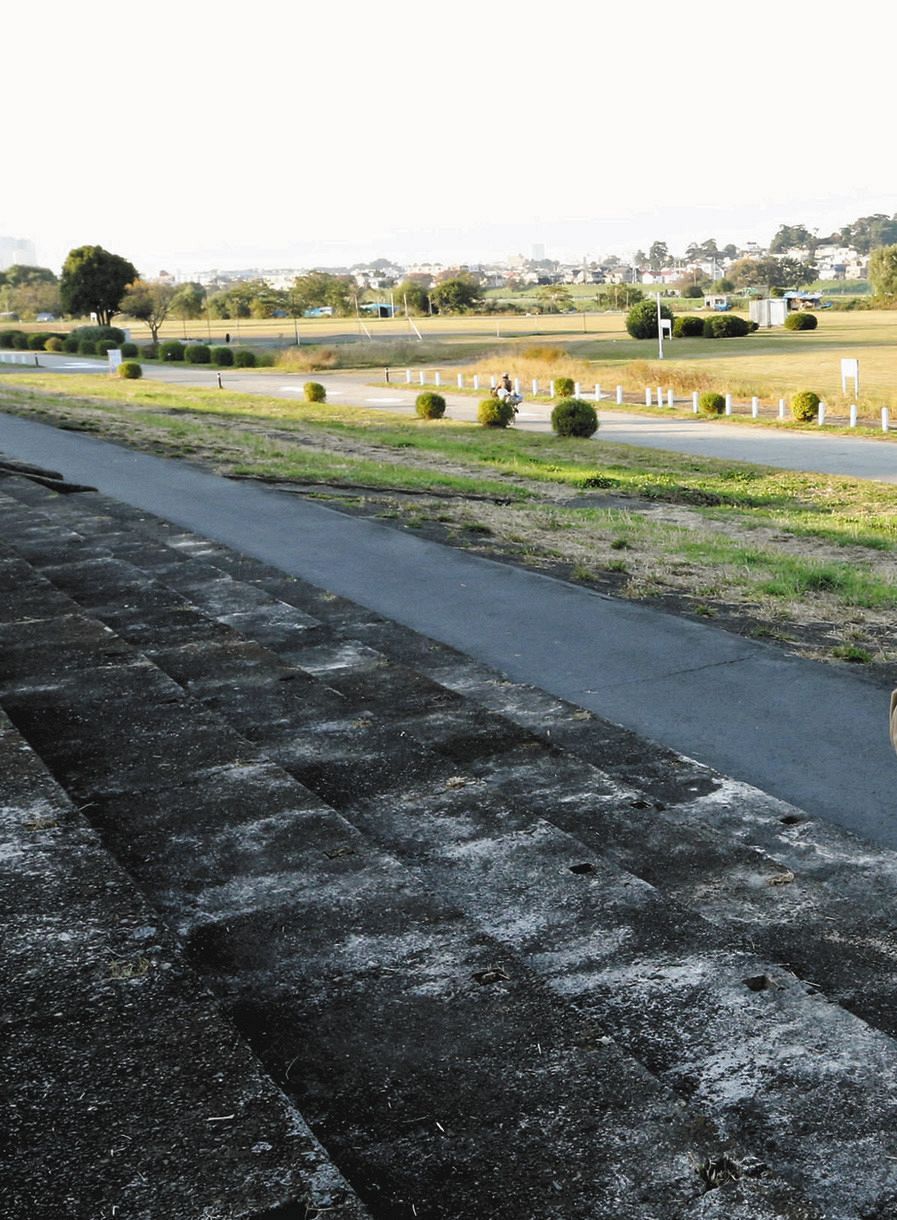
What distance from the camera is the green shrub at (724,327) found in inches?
3216

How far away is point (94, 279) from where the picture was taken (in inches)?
3698

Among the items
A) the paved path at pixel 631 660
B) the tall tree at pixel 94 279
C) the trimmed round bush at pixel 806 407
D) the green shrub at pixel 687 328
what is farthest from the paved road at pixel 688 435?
the tall tree at pixel 94 279

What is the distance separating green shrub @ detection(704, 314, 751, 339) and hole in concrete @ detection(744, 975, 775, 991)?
80.9 meters

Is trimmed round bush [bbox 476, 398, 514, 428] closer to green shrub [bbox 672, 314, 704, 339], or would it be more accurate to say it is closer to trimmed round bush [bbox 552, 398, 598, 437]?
trimmed round bush [bbox 552, 398, 598, 437]

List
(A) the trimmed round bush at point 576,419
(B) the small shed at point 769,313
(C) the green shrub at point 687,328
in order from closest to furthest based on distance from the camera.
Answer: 1. (A) the trimmed round bush at point 576,419
2. (C) the green shrub at point 687,328
3. (B) the small shed at point 769,313

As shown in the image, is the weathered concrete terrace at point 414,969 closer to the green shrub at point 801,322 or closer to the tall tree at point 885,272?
the green shrub at point 801,322

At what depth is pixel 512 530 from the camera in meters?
17.4

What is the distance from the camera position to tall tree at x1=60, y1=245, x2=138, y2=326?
306 feet

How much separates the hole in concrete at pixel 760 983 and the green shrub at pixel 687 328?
3239 inches

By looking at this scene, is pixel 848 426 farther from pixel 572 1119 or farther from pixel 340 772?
pixel 572 1119

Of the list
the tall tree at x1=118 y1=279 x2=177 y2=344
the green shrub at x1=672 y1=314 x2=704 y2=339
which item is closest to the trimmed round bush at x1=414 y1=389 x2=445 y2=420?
the green shrub at x1=672 y1=314 x2=704 y2=339

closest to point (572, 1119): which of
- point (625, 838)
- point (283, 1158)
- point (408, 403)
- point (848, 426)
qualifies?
point (283, 1158)

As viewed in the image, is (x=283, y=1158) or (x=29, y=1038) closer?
(x=283, y=1158)

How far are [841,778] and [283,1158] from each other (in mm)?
5375
